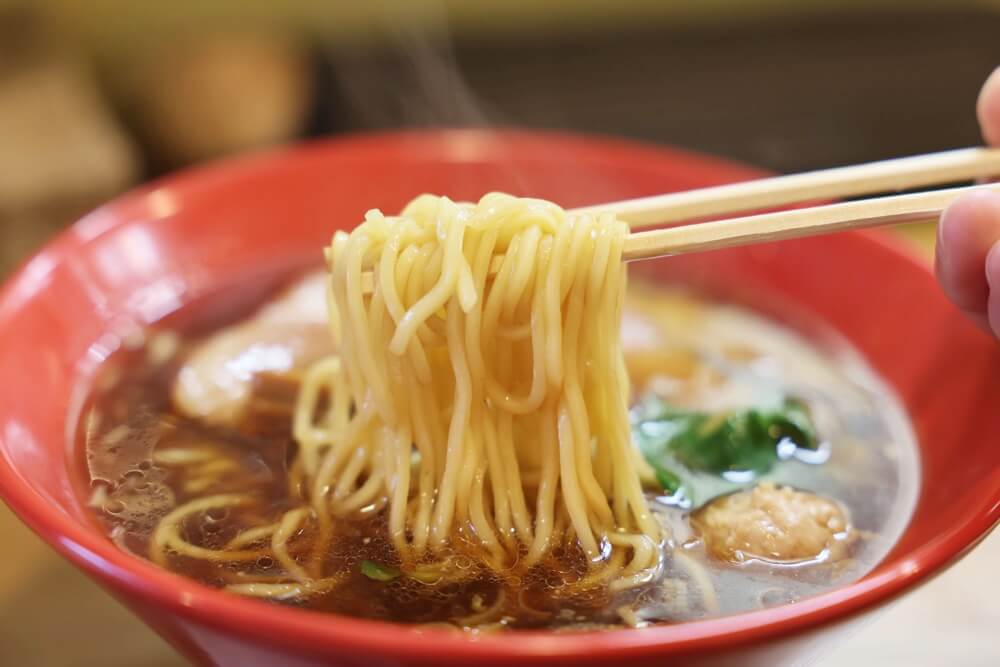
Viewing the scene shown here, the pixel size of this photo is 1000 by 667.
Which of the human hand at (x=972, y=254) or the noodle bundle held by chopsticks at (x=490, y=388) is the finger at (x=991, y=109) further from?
the noodle bundle held by chopsticks at (x=490, y=388)

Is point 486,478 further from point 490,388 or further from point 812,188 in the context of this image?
point 812,188

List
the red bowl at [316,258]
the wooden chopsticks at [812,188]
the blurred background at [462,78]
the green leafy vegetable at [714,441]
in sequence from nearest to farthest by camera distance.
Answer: the red bowl at [316,258], the wooden chopsticks at [812,188], the green leafy vegetable at [714,441], the blurred background at [462,78]

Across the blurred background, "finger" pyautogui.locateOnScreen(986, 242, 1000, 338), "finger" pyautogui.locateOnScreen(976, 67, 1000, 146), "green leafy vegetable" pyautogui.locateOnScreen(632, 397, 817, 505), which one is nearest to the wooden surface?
"green leafy vegetable" pyautogui.locateOnScreen(632, 397, 817, 505)

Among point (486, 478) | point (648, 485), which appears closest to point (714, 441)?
point (648, 485)

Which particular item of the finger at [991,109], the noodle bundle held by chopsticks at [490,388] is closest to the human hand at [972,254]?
the finger at [991,109]

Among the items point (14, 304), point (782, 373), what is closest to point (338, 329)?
point (14, 304)

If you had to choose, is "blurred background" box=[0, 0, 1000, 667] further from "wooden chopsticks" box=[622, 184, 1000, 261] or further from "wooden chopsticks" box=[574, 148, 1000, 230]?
"wooden chopsticks" box=[622, 184, 1000, 261]
